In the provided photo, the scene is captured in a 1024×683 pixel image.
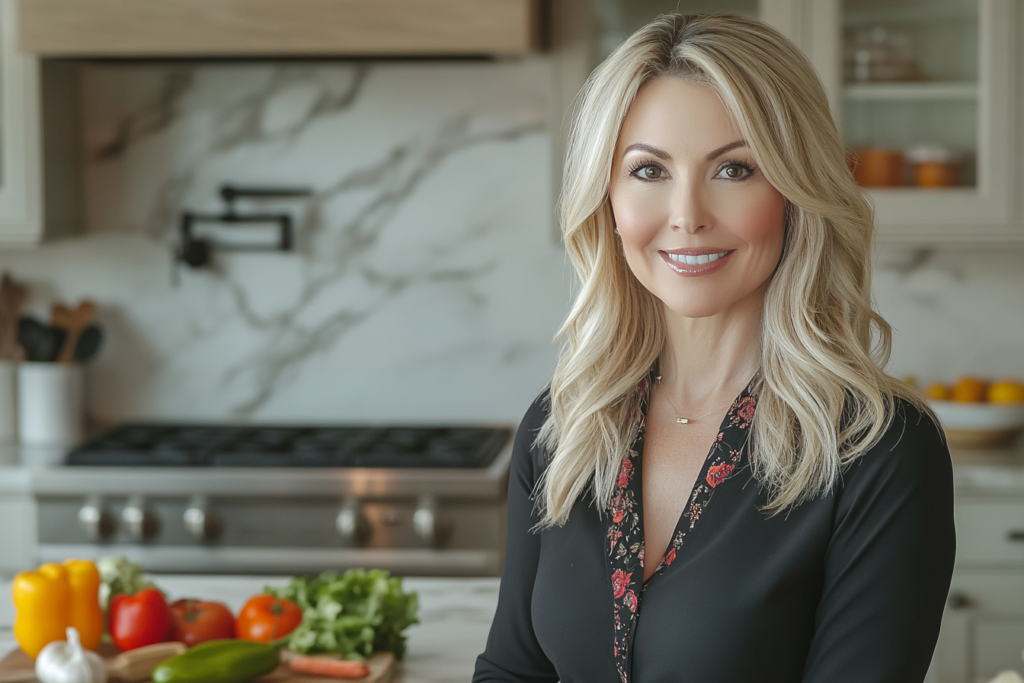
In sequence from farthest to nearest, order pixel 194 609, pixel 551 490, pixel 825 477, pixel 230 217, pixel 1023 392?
pixel 230 217, pixel 1023 392, pixel 194 609, pixel 551 490, pixel 825 477

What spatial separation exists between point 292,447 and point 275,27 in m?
1.05

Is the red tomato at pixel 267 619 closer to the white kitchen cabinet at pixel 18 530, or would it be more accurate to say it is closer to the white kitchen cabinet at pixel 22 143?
the white kitchen cabinet at pixel 18 530

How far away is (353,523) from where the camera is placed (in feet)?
8.51

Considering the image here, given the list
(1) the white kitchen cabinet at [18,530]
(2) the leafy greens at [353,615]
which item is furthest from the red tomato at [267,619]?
(1) the white kitchen cabinet at [18,530]

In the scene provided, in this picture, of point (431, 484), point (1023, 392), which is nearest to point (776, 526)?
point (431, 484)

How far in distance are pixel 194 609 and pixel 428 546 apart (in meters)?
1.15

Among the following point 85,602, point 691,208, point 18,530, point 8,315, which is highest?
point 691,208

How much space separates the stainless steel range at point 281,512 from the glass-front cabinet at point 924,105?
1216 mm

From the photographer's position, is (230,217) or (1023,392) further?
(230,217)


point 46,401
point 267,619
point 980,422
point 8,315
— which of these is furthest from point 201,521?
point 980,422

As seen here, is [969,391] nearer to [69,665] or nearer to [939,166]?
[939,166]

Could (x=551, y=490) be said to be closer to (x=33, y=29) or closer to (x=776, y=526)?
(x=776, y=526)

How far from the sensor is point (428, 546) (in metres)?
2.61

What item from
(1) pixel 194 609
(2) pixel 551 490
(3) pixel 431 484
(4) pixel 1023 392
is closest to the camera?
(2) pixel 551 490
